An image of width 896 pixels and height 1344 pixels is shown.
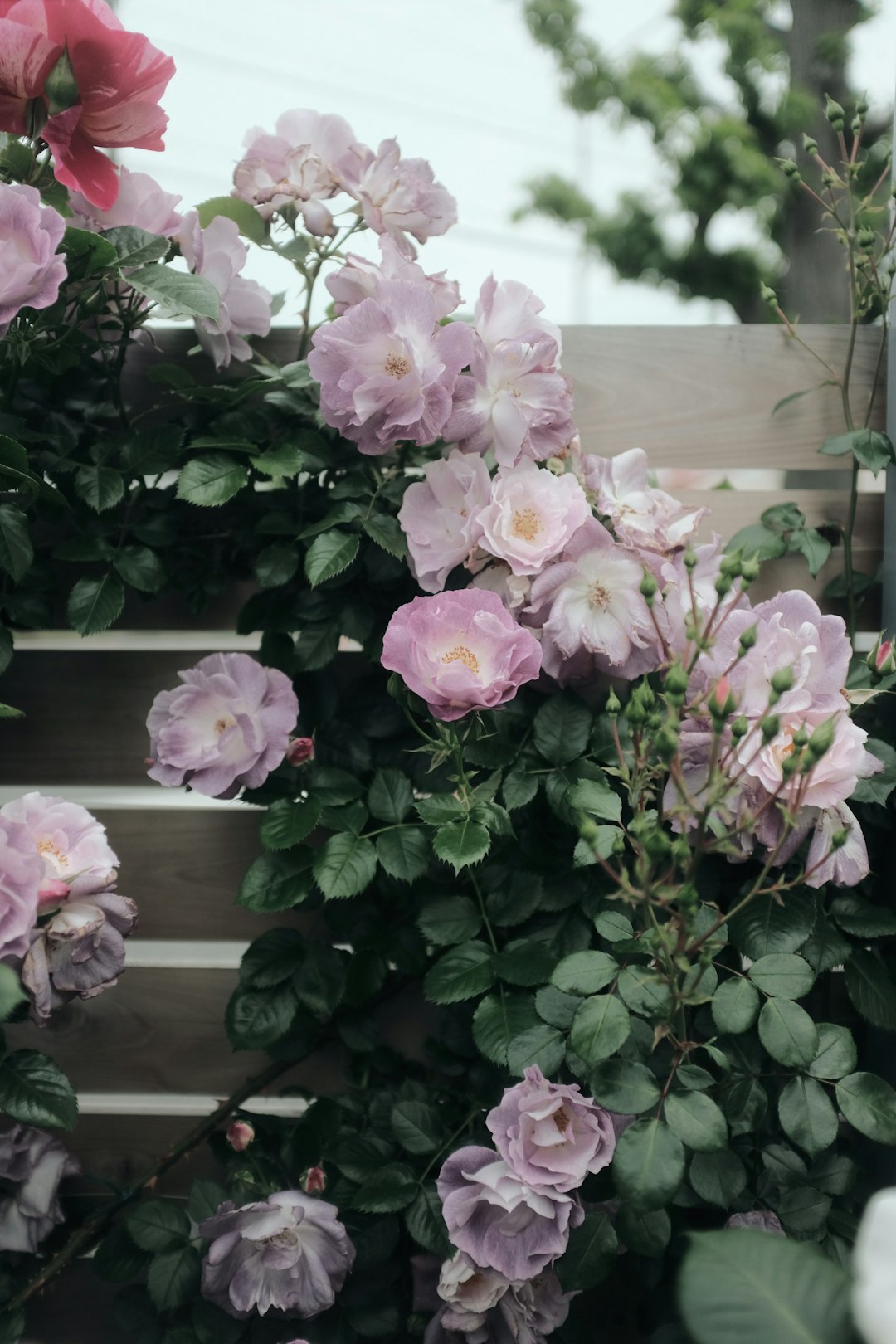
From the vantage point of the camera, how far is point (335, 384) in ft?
2.73

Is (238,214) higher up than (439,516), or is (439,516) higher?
(238,214)

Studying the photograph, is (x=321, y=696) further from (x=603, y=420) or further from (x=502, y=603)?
(x=603, y=420)

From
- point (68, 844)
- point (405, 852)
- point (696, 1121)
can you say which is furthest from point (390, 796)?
point (696, 1121)

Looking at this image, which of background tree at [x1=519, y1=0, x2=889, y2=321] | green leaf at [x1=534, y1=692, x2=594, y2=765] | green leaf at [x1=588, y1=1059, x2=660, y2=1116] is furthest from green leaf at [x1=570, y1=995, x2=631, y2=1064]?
background tree at [x1=519, y1=0, x2=889, y2=321]

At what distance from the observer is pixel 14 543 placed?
0.87 m

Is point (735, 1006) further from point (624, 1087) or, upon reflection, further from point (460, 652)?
point (460, 652)

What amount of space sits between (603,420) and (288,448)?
378 millimetres

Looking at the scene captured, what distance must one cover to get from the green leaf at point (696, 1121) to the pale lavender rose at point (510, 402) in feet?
1.78

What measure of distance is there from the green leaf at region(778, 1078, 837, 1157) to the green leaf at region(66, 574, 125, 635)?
0.74m

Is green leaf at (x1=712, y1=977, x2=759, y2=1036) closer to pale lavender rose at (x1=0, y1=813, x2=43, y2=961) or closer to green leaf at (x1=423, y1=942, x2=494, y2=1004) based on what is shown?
green leaf at (x1=423, y1=942, x2=494, y2=1004)

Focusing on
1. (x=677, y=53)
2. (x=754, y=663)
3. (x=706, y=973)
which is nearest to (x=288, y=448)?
(x=754, y=663)

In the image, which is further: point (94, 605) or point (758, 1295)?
point (94, 605)

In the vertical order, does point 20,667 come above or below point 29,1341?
above

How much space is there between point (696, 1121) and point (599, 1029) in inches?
3.4
